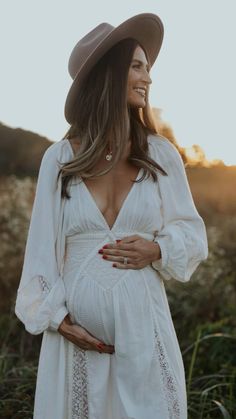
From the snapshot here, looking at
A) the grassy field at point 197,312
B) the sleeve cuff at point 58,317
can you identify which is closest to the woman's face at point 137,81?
the sleeve cuff at point 58,317

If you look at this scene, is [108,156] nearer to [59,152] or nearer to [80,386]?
[59,152]

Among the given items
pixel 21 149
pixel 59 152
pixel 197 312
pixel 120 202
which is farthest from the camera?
pixel 21 149

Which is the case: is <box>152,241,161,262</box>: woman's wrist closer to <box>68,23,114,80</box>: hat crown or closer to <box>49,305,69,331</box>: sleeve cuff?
<box>49,305,69,331</box>: sleeve cuff

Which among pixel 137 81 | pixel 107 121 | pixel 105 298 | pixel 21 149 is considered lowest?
pixel 21 149

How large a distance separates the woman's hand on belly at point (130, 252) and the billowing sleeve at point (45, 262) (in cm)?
22

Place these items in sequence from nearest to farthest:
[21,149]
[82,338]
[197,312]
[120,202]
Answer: [82,338], [120,202], [197,312], [21,149]

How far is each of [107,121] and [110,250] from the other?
568 millimetres

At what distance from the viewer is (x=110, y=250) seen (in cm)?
328

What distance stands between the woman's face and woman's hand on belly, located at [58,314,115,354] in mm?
974

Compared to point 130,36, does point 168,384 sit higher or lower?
lower

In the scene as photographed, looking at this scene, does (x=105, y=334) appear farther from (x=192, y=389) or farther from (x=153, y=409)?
(x=192, y=389)

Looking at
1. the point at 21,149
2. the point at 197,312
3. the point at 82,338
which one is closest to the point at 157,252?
the point at 82,338

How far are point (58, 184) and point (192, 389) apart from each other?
207 centimetres

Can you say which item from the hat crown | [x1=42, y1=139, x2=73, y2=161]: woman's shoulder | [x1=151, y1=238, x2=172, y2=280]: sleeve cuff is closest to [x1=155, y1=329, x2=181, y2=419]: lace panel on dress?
[x1=151, y1=238, x2=172, y2=280]: sleeve cuff
